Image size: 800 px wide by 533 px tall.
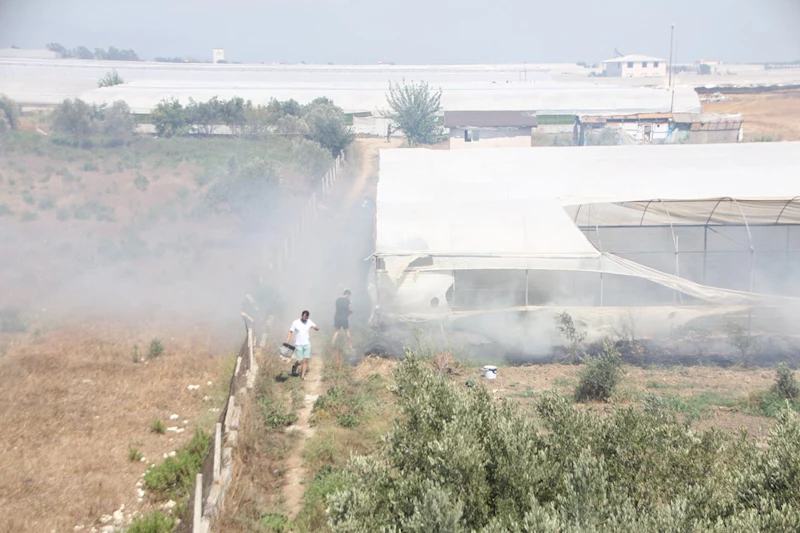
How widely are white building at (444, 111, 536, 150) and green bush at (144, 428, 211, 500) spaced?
35.7 metres

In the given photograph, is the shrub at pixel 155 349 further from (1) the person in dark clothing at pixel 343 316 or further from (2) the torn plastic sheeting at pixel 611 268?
(2) the torn plastic sheeting at pixel 611 268

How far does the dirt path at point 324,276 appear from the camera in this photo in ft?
36.2

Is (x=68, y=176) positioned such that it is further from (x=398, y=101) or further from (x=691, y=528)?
(x=691, y=528)

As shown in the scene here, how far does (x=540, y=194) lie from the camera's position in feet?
61.4

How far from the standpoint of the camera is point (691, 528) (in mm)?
5141

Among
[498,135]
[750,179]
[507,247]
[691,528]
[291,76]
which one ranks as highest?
[291,76]

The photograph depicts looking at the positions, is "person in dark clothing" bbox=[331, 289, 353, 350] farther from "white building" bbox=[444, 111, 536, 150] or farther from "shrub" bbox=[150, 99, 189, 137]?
"shrub" bbox=[150, 99, 189, 137]

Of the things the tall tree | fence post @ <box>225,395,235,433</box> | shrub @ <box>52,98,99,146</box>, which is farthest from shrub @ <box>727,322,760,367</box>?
shrub @ <box>52,98,99,146</box>

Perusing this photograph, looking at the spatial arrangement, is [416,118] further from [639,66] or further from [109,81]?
[639,66]

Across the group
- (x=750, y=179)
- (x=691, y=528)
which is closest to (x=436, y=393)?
(x=691, y=528)

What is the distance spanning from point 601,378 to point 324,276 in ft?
36.0

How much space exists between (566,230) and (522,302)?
1.99 m

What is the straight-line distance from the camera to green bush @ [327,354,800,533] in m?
5.32

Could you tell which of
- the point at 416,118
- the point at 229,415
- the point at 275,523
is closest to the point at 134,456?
the point at 229,415
